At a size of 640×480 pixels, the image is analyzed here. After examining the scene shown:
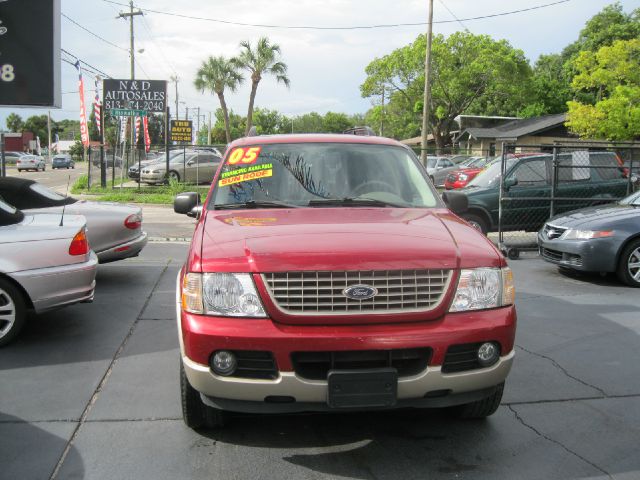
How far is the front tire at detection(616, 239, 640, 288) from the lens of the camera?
8.27 meters

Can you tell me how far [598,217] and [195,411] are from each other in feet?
22.8

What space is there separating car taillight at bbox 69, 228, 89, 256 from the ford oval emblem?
3361 millimetres

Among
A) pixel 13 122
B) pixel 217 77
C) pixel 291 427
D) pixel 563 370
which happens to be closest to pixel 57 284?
pixel 291 427

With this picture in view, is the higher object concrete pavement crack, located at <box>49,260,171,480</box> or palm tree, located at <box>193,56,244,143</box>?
palm tree, located at <box>193,56,244,143</box>

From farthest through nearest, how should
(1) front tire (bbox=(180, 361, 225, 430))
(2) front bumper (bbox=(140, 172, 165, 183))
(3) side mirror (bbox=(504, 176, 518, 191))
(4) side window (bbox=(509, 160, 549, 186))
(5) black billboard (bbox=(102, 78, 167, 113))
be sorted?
(2) front bumper (bbox=(140, 172, 165, 183)), (5) black billboard (bbox=(102, 78, 167, 113)), (4) side window (bbox=(509, 160, 549, 186)), (3) side mirror (bbox=(504, 176, 518, 191)), (1) front tire (bbox=(180, 361, 225, 430))

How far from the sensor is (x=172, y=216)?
17.3 m

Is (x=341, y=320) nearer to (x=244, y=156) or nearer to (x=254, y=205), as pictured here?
(x=254, y=205)

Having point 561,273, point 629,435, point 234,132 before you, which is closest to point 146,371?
point 629,435

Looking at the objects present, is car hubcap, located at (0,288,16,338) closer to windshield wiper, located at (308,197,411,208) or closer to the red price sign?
the red price sign

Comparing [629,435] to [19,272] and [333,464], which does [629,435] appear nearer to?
[333,464]

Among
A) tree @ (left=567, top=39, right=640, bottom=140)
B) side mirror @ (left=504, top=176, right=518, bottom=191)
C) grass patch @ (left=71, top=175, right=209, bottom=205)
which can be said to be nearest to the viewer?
side mirror @ (left=504, top=176, right=518, bottom=191)

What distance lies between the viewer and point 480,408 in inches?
150

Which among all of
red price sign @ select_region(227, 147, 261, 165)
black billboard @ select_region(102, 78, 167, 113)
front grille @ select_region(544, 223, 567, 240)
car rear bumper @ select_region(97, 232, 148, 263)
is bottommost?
car rear bumper @ select_region(97, 232, 148, 263)

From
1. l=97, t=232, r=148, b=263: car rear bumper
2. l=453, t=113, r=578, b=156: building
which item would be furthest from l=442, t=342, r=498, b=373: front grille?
l=453, t=113, r=578, b=156: building
